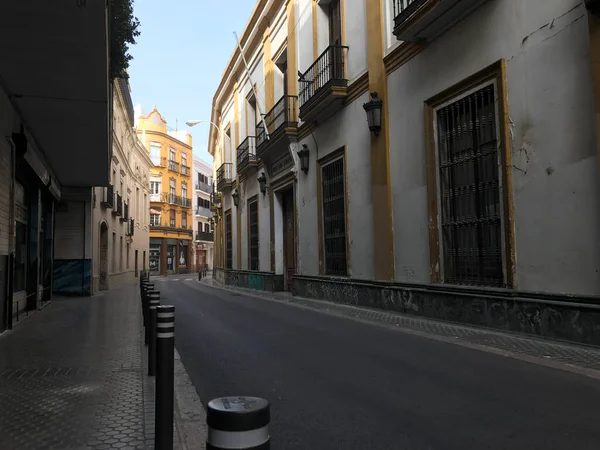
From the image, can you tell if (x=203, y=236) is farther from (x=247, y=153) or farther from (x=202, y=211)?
(x=247, y=153)

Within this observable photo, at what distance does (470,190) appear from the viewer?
26.7ft

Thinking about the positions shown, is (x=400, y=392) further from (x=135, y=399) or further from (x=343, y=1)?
(x=343, y=1)

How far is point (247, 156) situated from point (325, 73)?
8.14 meters

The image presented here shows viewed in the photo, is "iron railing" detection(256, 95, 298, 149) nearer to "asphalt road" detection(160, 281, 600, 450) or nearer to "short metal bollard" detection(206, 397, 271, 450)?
"asphalt road" detection(160, 281, 600, 450)

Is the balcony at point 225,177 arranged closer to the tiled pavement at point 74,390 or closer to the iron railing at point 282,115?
the iron railing at point 282,115

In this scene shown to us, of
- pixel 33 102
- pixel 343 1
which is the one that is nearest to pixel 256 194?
pixel 343 1

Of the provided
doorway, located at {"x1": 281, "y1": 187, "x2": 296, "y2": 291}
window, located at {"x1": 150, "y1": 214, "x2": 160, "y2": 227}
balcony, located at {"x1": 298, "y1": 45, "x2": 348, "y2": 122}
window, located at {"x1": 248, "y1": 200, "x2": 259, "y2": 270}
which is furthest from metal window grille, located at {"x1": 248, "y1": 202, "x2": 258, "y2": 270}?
window, located at {"x1": 150, "y1": 214, "x2": 160, "y2": 227}

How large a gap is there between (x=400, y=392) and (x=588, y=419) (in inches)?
58.4

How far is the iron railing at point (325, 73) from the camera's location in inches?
485

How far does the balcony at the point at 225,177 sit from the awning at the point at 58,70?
14775 mm

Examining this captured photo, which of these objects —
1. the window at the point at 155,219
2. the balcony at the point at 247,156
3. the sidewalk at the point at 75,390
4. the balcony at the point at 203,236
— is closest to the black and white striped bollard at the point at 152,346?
the sidewalk at the point at 75,390

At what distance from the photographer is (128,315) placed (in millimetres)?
10875

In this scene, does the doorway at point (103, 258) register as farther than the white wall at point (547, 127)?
Yes

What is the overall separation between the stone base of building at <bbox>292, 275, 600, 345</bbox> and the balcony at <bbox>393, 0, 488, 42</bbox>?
14.7ft
